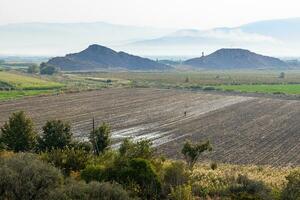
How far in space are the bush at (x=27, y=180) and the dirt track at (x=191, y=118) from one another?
77.1ft

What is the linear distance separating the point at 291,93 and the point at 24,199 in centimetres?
9050

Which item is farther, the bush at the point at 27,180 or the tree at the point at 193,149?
the tree at the point at 193,149

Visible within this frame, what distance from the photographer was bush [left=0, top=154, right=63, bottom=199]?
1864cm

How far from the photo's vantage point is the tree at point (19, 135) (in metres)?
35.1

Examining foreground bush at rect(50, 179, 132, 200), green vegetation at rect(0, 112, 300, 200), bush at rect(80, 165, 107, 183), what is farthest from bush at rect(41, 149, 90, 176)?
foreground bush at rect(50, 179, 132, 200)

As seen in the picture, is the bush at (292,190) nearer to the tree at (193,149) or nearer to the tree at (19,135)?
the tree at (193,149)

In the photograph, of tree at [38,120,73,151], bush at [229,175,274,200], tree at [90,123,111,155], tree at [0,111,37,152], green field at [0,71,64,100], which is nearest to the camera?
bush at [229,175,274,200]

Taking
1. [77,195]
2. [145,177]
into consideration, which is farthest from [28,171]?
[145,177]

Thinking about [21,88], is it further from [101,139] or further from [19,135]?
[19,135]

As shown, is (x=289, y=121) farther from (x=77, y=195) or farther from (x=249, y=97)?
(x=77, y=195)

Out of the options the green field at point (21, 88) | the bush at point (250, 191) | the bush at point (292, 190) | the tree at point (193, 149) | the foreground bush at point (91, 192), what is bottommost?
the green field at point (21, 88)

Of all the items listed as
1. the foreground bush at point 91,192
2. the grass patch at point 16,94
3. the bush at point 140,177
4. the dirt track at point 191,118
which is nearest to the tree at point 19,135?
the dirt track at point 191,118

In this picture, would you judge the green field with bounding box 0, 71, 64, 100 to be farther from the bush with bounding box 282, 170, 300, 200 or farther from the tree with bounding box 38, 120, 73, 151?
the bush with bounding box 282, 170, 300, 200

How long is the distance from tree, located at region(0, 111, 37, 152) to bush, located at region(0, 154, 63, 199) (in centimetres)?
1557
